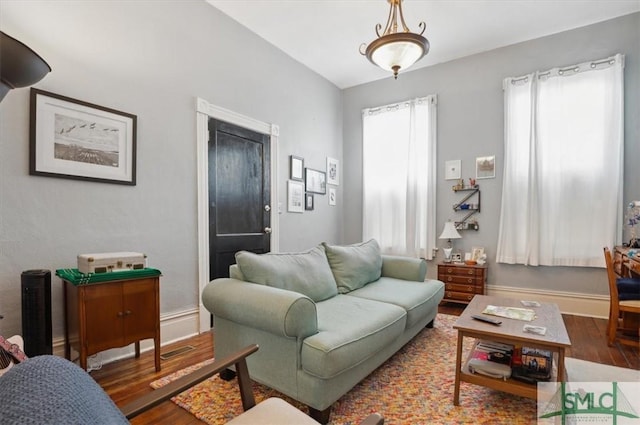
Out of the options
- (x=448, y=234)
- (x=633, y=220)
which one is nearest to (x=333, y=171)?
(x=448, y=234)

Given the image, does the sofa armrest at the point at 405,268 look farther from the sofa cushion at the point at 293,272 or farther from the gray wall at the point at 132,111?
the gray wall at the point at 132,111

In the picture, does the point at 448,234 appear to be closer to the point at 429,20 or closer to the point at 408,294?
the point at 408,294

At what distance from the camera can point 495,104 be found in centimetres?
405

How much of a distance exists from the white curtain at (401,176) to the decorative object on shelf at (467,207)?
Answer: 314 mm

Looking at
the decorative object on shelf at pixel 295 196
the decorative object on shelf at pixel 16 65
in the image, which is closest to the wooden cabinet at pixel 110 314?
the decorative object on shelf at pixel 16 65

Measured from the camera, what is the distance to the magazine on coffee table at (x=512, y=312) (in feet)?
6.52

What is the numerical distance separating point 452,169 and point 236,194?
2.82 m

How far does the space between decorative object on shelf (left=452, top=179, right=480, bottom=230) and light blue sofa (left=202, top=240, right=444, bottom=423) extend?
1.70 metres

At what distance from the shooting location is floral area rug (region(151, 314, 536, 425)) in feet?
5.61

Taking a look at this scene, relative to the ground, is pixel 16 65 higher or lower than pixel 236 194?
higher

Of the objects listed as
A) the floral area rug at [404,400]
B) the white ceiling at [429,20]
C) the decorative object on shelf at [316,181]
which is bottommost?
the floral area rug at [404,400]

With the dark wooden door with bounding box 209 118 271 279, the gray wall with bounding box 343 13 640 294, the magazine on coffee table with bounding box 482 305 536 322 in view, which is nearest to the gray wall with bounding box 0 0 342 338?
the dark wooden door with bounding box 209 118 271 279

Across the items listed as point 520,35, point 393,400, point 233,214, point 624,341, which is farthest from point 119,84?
point 624,341

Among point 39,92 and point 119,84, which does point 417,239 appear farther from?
point 39,92
